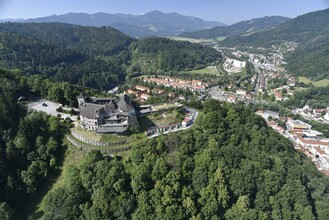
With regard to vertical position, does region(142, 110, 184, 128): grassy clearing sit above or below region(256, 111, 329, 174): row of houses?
above

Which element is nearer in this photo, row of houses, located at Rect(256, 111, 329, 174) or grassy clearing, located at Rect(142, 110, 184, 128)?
grassy clearing, located at Rect(142, 110, 184, 128)

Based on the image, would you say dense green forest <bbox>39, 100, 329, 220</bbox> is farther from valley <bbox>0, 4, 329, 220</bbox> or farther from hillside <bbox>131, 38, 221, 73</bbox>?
hillside <bbox>131, 38, 221, 73</bbox>

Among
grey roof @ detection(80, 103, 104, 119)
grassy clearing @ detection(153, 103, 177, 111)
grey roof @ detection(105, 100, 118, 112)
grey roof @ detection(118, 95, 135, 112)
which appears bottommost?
grassy clearing @ detection(153, 103, 177, 111)

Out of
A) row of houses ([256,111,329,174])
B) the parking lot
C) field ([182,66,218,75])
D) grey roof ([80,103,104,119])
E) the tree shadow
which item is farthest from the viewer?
field ([182,66,218,75])

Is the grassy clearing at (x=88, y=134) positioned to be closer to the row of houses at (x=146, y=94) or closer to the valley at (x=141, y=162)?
the valley at (x=141, y=162)

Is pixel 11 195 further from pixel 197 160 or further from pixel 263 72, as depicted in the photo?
pixel 263 72

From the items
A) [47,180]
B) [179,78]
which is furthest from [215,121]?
[179,78]

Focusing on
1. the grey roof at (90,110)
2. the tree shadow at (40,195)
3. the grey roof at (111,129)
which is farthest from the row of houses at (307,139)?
the tree shadow at (40,195)

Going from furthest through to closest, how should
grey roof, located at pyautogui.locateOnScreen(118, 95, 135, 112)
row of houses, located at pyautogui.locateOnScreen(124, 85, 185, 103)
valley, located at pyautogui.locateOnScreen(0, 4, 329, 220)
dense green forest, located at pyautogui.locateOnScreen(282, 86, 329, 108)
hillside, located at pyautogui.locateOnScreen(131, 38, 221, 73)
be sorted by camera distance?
hillside, located at pyautogui.locateOnScreen(131, 38, 221, 73) < dense green forest, located at pyautogui.locateOnScreen(282, 86, 329, 108) < row of houses, located at pyautogui.locateOnScreen(124, 85, 185, 103) < grey roof, located at pyautogui.locateOnScreen(118, 95, 135, 112) < valley, located at pyautogui.locateOnScreen(0, 4, 329, 220)

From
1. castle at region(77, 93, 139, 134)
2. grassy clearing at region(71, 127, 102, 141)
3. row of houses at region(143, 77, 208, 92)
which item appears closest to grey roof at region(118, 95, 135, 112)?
castle at region(77, 93, 139, 134)

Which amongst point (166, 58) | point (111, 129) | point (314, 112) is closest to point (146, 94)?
point (111, 129)
